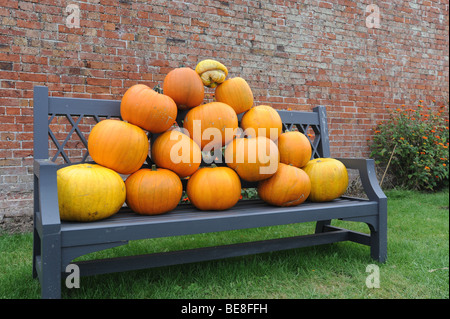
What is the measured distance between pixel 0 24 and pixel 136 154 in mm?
2084

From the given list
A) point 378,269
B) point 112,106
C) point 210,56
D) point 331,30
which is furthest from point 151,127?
point 331,30

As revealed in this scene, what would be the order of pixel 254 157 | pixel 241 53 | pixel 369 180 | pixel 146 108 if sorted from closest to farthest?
1. pixel 146 108
2. pixel 254 157
3. pixel 369 180
4. pixel 241 53

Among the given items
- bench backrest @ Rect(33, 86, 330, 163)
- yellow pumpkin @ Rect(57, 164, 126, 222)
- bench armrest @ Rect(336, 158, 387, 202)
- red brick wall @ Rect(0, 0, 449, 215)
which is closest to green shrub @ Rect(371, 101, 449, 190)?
red brick wall @ Rect(0, 0, 449, 215)

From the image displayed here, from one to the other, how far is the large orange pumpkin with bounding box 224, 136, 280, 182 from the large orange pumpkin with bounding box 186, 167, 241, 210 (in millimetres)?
103

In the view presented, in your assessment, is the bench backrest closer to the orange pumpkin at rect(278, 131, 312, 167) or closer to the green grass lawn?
the orange pumpkin at rect(278, 131, 312, 167)

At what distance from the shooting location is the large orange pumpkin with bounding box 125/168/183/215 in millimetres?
1914

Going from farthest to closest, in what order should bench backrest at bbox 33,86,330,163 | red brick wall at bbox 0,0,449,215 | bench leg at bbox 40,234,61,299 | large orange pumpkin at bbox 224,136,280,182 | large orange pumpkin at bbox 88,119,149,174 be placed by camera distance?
red brick wall at bbox 0,0,449,215 → large orange pumpkin at bbox 224,136,280,182 → bench backrest at bbox 33,86,330,163 → large orange pumpkin at bbox 88,119,149,174 → bench leg at bbox 40,234,61,299

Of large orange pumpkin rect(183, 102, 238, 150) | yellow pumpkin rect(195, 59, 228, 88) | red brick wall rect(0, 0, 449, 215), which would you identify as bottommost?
large orange pumpkin rect(183, 102, 238, 150)

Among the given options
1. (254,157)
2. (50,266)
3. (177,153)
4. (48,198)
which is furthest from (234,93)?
(50,266)

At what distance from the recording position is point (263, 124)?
2.38 meters

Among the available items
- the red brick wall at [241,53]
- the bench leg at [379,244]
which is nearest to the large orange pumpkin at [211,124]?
the bench leg at [379,244]

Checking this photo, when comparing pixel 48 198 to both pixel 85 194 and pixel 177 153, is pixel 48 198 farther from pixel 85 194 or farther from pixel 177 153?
pixel 177 153

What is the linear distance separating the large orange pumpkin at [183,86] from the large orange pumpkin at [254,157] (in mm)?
391

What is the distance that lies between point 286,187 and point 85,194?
1.11 meters
